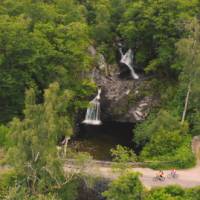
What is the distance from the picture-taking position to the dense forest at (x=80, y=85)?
1207 inches

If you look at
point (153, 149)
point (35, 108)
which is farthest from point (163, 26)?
point (35, 108)

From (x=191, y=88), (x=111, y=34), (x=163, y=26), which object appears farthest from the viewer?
(x=111, y=34)

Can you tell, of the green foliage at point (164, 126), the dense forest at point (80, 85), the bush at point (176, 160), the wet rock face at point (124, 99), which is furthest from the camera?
the wet rock face at point (124, 99)

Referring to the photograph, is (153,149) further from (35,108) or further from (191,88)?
(35,108)

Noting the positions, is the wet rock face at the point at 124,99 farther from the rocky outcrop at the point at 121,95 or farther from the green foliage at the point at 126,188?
the green foliage at the point at 126,188

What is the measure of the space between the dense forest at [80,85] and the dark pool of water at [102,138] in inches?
79.3

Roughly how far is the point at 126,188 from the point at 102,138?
17.3m

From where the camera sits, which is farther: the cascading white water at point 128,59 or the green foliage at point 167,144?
the cascading white water at point 128,59

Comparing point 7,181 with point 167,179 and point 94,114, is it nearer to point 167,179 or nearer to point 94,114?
point 167,179

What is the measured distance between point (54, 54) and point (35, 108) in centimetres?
1465

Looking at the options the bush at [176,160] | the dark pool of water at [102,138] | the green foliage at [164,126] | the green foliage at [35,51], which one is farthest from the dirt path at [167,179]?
the green foliage at [35,51]

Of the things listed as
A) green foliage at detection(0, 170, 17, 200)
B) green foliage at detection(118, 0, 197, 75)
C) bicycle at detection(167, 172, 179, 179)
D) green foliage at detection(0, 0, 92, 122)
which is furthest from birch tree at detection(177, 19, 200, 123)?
green foliage at detection(0, 170, 17, 200)

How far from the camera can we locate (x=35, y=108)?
30062 mm

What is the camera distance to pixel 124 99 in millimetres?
51125
